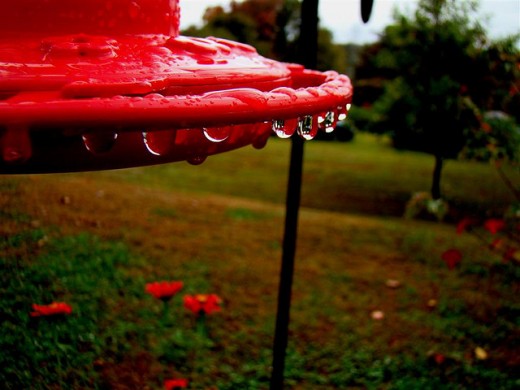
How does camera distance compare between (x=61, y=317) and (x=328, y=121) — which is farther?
(x=61, y=317)

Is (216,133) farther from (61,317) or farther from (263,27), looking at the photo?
(263,27)

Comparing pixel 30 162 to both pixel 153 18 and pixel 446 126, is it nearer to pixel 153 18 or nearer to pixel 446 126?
pixel 153 18

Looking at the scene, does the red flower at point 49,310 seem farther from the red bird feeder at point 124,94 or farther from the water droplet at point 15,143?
the water droplet at point 15,143

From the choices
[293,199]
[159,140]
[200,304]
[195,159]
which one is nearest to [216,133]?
[159,140]

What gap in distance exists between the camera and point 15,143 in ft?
2.18

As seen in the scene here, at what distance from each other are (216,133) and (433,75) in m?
10.4

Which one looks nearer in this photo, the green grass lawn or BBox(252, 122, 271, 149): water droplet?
BBox(252, 122, 271, 149): water droplet

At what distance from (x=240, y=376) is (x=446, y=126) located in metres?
7.56

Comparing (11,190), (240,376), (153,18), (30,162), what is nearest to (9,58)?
(30,162)

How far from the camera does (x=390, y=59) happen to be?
1124 centimetres

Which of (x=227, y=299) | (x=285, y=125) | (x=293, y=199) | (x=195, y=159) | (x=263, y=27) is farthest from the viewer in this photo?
(x=263, y=27)

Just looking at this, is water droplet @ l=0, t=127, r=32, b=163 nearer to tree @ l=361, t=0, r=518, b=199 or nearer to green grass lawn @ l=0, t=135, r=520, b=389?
green grass lawn @ l=0, t=135, r=520, b=389

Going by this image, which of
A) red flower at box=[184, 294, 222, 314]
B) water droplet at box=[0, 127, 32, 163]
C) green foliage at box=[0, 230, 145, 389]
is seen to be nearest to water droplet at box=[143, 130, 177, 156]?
water droplet at box=[0, 127, 32, 163]

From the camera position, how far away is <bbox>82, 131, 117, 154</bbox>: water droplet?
727mm
